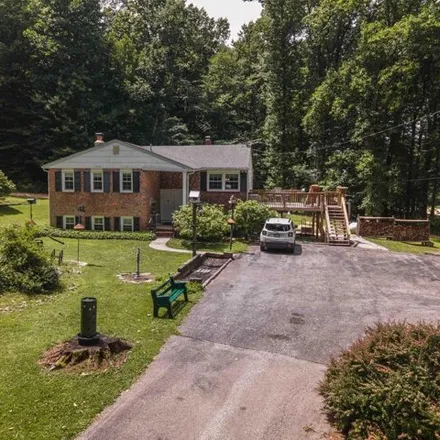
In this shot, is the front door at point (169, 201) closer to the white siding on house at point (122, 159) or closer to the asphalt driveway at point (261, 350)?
the white siding on house at point (122, 159)

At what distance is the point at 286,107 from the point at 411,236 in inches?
879

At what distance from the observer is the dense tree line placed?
32656mm

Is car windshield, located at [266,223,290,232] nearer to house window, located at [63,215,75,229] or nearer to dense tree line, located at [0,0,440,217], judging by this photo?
house window, located at [63,215,75,229]

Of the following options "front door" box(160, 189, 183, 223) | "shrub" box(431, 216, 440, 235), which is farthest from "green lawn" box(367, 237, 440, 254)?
"front door" box(160, 189, 183, 223)

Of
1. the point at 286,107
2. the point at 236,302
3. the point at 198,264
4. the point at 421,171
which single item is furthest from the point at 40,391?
the point at 286,107

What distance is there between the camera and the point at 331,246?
2344cm

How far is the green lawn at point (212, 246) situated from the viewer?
21.0 m

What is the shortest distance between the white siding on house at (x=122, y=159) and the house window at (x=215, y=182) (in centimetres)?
337

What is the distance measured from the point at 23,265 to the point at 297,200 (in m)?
18.3

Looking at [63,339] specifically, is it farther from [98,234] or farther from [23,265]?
[98,234]

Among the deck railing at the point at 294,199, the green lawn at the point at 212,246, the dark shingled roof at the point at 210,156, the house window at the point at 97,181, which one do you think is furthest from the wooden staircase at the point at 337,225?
the house window at the point at 97,181

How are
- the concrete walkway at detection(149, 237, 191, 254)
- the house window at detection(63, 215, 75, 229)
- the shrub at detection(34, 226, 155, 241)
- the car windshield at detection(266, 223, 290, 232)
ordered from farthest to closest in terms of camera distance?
the house window at detection(63, 215, 75, 229) → the shrub at detection(34, 226, 155, 241) → the car windshield at detection(266, 223, 290, 232) → the concrete walkway at detection(149, 237, 191, 254)

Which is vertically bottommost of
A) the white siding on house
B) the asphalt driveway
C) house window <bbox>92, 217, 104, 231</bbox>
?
the asphalt driveway

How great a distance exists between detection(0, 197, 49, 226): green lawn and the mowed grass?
13996 mm
